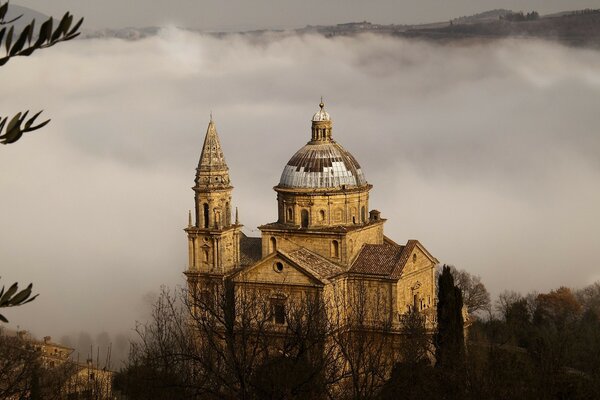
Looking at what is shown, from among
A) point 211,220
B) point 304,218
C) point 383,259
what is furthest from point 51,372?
point 383,259

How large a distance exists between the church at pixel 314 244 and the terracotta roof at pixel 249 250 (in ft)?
0.32

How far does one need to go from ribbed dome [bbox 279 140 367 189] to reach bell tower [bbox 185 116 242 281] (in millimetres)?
2673

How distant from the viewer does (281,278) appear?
44062 millimetres

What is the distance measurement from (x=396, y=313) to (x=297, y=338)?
14.8 m

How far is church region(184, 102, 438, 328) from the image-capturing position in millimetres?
44312

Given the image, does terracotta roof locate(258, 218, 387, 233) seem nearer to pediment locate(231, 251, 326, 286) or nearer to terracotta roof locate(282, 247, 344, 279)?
terracotta roof locate(282, 247, 344, 279)

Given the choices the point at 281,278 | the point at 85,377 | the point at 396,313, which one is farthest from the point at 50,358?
the point at 396,313

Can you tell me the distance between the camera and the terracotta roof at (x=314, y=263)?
4397 centimetres

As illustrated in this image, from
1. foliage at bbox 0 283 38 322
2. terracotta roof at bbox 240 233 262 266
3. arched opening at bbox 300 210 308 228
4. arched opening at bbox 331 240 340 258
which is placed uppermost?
arched opening at bbox 300 210 308 228

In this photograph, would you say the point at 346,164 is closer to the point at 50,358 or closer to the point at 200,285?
the point at 200,285

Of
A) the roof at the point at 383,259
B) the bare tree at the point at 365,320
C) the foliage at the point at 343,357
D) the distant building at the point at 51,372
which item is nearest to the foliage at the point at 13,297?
the foliage at the point at 343,357

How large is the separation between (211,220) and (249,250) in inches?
129

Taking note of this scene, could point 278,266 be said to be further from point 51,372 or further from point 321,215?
point 51,372

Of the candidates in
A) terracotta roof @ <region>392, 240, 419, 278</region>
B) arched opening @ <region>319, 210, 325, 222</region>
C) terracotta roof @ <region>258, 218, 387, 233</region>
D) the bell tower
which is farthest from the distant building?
terracotta roof @ <region>392, 240, 419, 278</region>
